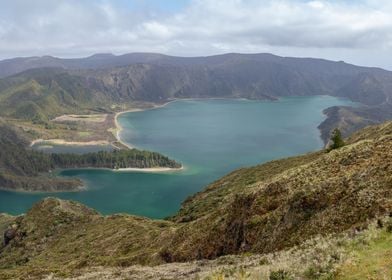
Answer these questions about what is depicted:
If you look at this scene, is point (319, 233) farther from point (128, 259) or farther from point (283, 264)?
point (128, 259)

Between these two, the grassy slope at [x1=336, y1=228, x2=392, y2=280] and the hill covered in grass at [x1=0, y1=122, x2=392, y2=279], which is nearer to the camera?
the grassy slope at [x1=336, y1=228, x2=392, y2=280]

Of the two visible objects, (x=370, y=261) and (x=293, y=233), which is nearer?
(x=370, y=261)

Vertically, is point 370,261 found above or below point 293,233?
above

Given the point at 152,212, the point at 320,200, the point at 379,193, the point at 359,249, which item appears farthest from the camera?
the point at 152,212

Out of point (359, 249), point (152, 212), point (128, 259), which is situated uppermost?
point (359, 249)

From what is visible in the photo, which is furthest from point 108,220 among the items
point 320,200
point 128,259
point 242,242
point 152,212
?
point 152,212

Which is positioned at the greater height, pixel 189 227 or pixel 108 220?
pixel 189 227

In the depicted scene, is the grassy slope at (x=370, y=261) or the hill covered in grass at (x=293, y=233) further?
the hill covered in grass at (x=293, y=233)

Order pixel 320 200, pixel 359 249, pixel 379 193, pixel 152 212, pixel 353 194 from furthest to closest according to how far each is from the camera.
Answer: pixel 152 212 → pixel 320 200 → pixel 353 194 → pixel 379 193 → pixel 359 249

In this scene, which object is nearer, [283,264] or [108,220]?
[283,264]

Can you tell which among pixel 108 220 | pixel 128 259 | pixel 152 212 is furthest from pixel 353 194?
pixel 152 212
